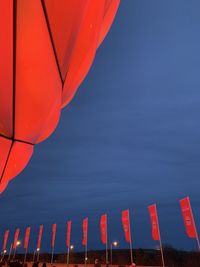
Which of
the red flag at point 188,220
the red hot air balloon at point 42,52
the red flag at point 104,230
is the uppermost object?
the red flag at point 104,230

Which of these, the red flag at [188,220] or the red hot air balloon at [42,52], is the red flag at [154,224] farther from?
the red hot air balloon at [42,52]

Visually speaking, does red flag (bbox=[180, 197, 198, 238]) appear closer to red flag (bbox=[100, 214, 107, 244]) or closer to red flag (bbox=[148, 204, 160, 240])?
red flag (bbox=[148, 204, 160, 240])

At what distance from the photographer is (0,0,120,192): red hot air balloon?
9.62ft

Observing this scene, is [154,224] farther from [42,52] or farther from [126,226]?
[42,52]

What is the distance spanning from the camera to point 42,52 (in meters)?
3.44

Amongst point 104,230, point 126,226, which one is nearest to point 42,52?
point 126,226

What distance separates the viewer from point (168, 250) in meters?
38.3

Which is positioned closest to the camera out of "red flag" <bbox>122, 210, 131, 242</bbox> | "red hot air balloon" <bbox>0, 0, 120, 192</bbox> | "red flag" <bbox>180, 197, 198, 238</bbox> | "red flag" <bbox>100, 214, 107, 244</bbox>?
"red hot air balloon" <bbox>0, 0, 120, 192</bbox>

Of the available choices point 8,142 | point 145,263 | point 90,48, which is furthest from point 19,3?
point 145,263

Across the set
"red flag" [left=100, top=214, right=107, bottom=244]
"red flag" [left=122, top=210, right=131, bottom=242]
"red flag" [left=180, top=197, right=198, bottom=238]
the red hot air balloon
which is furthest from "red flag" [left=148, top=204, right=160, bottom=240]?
the red hot air balloon

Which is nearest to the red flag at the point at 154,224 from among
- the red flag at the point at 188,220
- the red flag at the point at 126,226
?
the red flag at the point at 126,226

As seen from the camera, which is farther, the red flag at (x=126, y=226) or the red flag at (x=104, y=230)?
the red flag at (x=104, y=230)

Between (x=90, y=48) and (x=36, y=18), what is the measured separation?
118cm

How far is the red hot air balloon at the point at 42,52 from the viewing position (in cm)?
293
